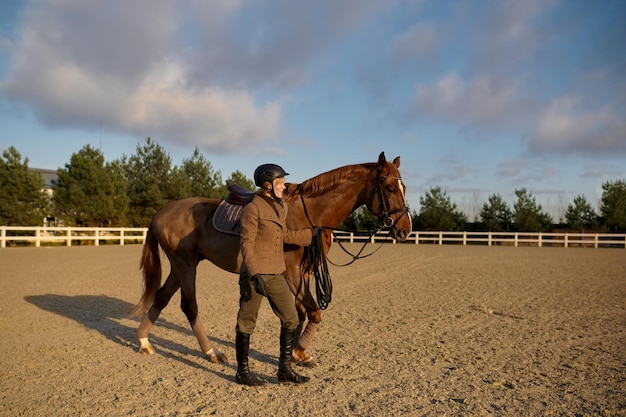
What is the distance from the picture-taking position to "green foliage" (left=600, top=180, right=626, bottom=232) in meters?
34.3

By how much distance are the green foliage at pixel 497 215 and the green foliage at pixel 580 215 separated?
469 cm

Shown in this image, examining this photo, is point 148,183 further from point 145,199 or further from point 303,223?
point 303,223

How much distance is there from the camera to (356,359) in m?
4.73

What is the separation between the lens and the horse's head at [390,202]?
446cm

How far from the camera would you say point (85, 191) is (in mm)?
29984

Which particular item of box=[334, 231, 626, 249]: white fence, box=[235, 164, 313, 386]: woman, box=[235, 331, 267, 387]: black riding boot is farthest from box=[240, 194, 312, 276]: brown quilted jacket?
box=[334, 231, 626, 249]: white fence

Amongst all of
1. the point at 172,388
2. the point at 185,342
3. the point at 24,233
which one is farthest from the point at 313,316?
the point at 24,233

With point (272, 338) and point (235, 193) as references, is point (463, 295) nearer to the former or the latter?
point (272, 338)

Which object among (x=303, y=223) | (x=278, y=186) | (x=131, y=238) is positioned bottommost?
(x=131, y=238)

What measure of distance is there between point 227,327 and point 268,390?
104 inches

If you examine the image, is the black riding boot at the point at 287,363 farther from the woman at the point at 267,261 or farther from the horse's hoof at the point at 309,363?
the horse's hoof at the point at 309,363

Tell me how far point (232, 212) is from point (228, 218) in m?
0.08

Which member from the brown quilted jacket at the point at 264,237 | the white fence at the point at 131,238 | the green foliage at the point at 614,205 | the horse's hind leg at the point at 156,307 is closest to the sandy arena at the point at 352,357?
the horse's hind leg at the point at 156,307

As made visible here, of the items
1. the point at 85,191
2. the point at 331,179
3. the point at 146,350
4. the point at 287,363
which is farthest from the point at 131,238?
the point at 287,363
